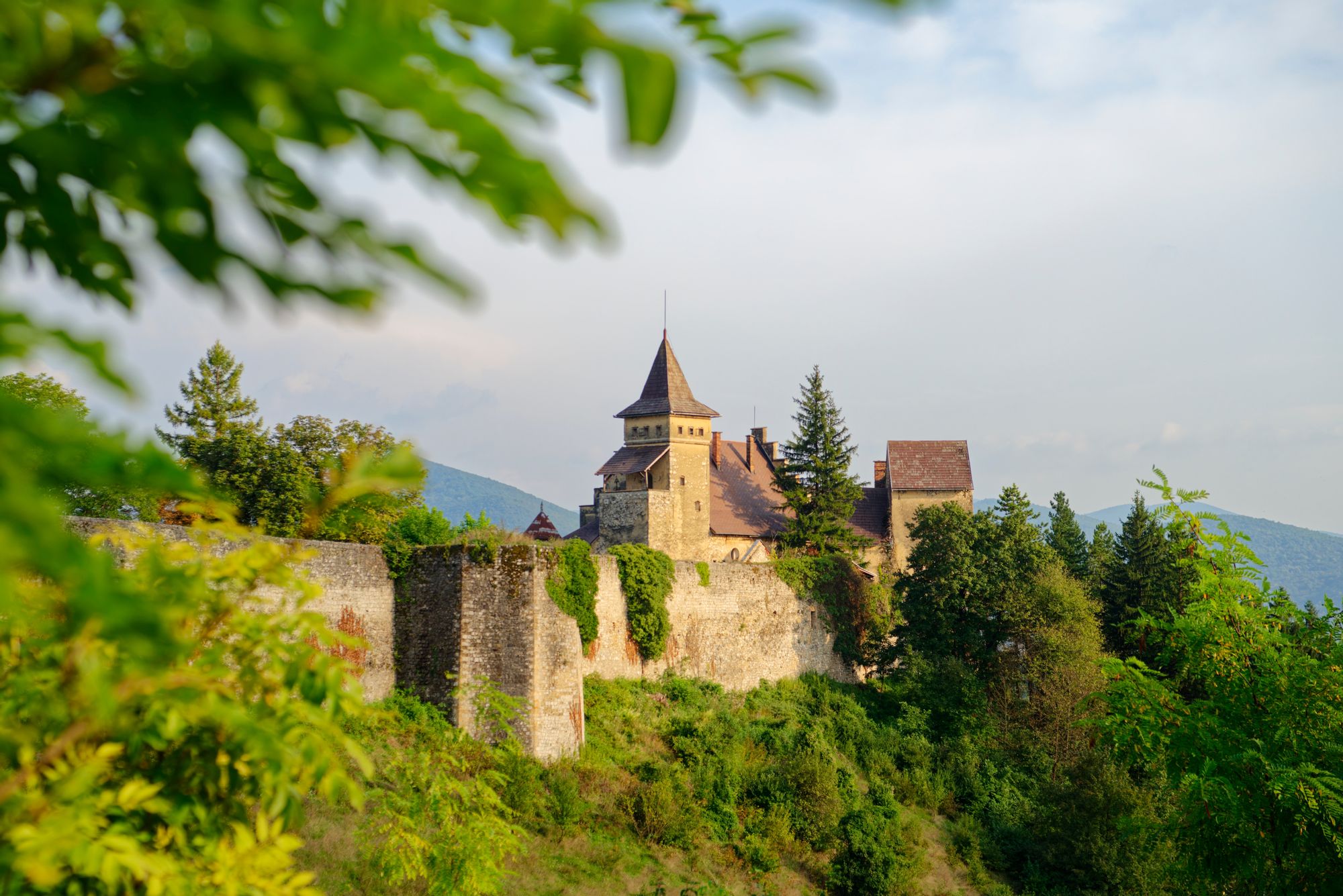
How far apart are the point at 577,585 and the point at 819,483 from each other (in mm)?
20311

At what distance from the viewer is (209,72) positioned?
1131mm

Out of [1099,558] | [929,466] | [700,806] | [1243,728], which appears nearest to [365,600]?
[700,806]

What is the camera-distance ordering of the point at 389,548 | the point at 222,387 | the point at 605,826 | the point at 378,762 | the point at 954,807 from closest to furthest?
the point at 378,762
the point at 605,826
the point at 389,548
the point at 954,807
the point at 222,387

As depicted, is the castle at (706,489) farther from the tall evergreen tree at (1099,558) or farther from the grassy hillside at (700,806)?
the grassy hillside at (700,806)

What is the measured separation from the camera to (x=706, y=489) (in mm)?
38656

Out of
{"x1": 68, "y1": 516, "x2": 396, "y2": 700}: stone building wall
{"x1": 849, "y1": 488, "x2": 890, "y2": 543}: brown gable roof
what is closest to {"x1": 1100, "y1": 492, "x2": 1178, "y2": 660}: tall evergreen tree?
{"x1": 849, "y1": 488, "x2": 890, "y2": 543}: brown gable roof

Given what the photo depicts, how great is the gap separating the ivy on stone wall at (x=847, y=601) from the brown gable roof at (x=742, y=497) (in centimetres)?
782

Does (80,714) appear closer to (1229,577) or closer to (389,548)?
(1229,577)

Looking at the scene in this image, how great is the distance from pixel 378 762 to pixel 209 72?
13986 millimetres

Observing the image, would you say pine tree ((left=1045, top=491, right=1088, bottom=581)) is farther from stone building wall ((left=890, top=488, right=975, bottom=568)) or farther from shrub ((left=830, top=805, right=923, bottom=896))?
shrub ((left=830, top=805, right=923, bottom=896))

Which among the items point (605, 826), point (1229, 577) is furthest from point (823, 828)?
point (1229, 577)

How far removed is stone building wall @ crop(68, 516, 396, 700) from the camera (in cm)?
1627

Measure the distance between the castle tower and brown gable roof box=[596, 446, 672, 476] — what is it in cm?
4

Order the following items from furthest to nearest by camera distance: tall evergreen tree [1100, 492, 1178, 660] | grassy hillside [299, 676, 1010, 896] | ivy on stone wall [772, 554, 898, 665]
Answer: tall evergreen tree [1100, 492, 1178, 660] < ivy on stone wall [772, 554, 898, 665] < grassy hillside [299, 676, 1010, 896]
